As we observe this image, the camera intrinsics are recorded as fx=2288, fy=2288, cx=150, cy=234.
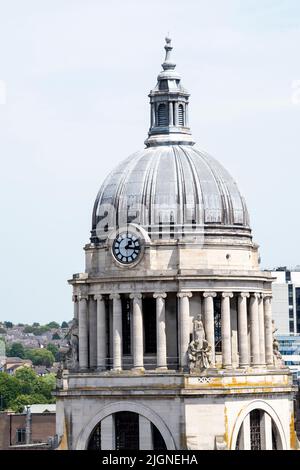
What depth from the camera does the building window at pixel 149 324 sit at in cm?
13462

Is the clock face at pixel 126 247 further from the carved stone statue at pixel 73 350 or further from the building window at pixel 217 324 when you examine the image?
the carved stone statue at pixel 73 350

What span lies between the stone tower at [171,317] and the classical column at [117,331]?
0.06m

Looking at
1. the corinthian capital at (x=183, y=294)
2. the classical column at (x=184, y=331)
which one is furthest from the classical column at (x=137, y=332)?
the classical column at (x=184, y=331)

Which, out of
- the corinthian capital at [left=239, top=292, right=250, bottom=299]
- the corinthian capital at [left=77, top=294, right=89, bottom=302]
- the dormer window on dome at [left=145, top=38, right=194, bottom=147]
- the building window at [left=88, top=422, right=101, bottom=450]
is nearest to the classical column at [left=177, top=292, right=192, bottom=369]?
the corinthian capital at [left=239, top=292, right=250, bottom=299]

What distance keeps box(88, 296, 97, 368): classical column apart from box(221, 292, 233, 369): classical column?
7.91 m

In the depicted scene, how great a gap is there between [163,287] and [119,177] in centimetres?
777

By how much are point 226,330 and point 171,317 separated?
3304 mm

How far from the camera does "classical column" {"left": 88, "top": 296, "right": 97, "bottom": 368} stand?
136 m

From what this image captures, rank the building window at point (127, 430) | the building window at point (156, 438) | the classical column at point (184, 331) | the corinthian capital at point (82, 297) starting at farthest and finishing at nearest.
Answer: the corinthian capital at point (82, 297) → the building window at point (127, 430) → the building window at point (156, 438) → the classical column at point (184, 331)

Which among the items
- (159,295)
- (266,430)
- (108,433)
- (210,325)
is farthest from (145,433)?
(159,295)

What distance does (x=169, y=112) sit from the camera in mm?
138375

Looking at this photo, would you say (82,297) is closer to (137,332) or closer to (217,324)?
(137,332)
